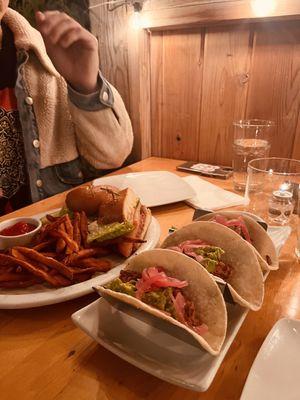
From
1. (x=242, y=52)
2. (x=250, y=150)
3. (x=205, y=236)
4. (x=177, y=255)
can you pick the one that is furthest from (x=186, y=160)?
(x=177, y=255)

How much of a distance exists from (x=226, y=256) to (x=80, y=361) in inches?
12.7

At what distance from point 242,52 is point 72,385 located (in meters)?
1.47

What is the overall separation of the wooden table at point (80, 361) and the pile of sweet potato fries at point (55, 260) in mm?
57

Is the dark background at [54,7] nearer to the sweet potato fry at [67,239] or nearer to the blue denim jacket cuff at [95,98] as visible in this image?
the blue denim jacket cuff at [95,98]

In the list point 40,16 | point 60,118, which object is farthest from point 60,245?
point 40,16

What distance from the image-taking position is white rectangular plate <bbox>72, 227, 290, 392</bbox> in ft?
1.40

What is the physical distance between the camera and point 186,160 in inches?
70.7

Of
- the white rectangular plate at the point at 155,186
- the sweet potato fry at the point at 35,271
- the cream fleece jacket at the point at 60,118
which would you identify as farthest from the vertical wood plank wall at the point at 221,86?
the sweet potato fry at the point at 35,271

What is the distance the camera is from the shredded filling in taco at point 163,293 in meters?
0.48

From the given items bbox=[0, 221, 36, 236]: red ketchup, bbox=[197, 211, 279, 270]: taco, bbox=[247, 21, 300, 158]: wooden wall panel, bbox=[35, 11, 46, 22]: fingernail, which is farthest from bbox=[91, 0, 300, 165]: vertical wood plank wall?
bbox=[0, 221, 36, 236]: red ketchup

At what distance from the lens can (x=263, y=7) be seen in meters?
1.25

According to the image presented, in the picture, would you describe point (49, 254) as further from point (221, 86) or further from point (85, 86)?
point (221, 86)

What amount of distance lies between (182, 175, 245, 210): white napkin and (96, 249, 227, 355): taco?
1.83 feet

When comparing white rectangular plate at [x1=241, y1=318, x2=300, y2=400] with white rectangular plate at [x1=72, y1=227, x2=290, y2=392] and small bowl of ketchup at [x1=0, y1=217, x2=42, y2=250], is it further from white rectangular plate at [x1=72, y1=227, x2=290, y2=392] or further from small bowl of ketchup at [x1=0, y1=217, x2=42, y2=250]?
small bowl of ketchup at [x1=0, y1=217, x2=42, y2=250]
